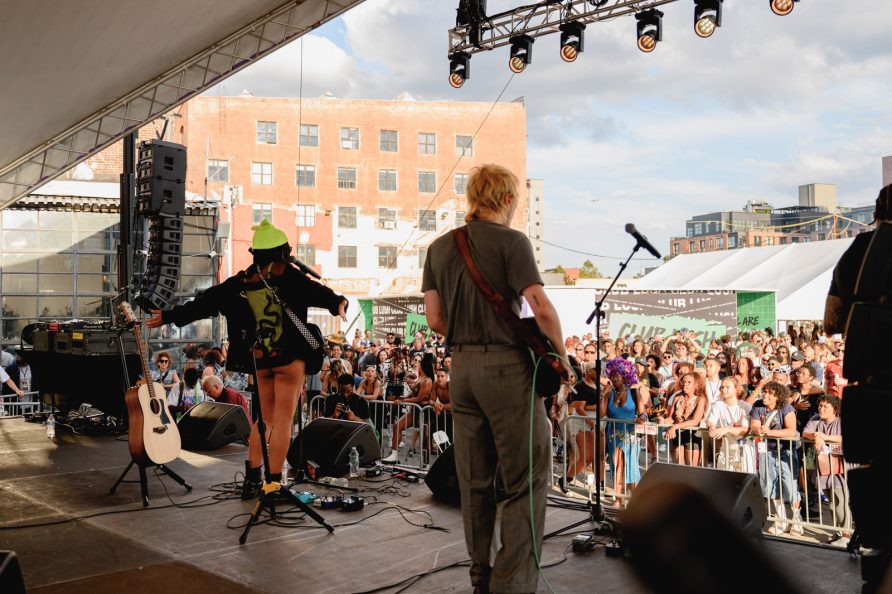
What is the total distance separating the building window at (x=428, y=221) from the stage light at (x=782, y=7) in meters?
32.9

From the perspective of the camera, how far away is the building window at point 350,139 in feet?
132

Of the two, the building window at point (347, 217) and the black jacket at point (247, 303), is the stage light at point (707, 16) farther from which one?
the building window at point (347, 217)

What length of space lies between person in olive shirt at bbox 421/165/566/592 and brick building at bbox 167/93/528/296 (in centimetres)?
3455

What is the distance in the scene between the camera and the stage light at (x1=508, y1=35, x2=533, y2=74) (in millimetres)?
10359

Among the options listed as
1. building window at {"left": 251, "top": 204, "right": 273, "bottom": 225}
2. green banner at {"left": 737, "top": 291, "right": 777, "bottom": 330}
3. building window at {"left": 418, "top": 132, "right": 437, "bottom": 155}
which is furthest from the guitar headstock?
building window at {"left": 418, "top": 132, "right": 437, "bottom": 155}

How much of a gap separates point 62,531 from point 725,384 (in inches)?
Answer: 233

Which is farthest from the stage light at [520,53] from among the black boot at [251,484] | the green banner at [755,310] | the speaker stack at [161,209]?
the green banner at [755,310]

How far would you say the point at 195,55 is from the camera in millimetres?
9305

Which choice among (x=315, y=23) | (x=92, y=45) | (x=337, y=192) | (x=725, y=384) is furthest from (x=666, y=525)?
(x=337, y=192)

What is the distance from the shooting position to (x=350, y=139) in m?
40.2

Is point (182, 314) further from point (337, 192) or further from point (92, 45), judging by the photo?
point (337, 192)

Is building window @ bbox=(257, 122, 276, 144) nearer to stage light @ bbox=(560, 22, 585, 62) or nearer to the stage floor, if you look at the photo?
stage light @ bbox=(560, 22, 585, 62)

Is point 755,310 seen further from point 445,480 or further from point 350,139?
point 350,139

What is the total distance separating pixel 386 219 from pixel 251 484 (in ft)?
118
